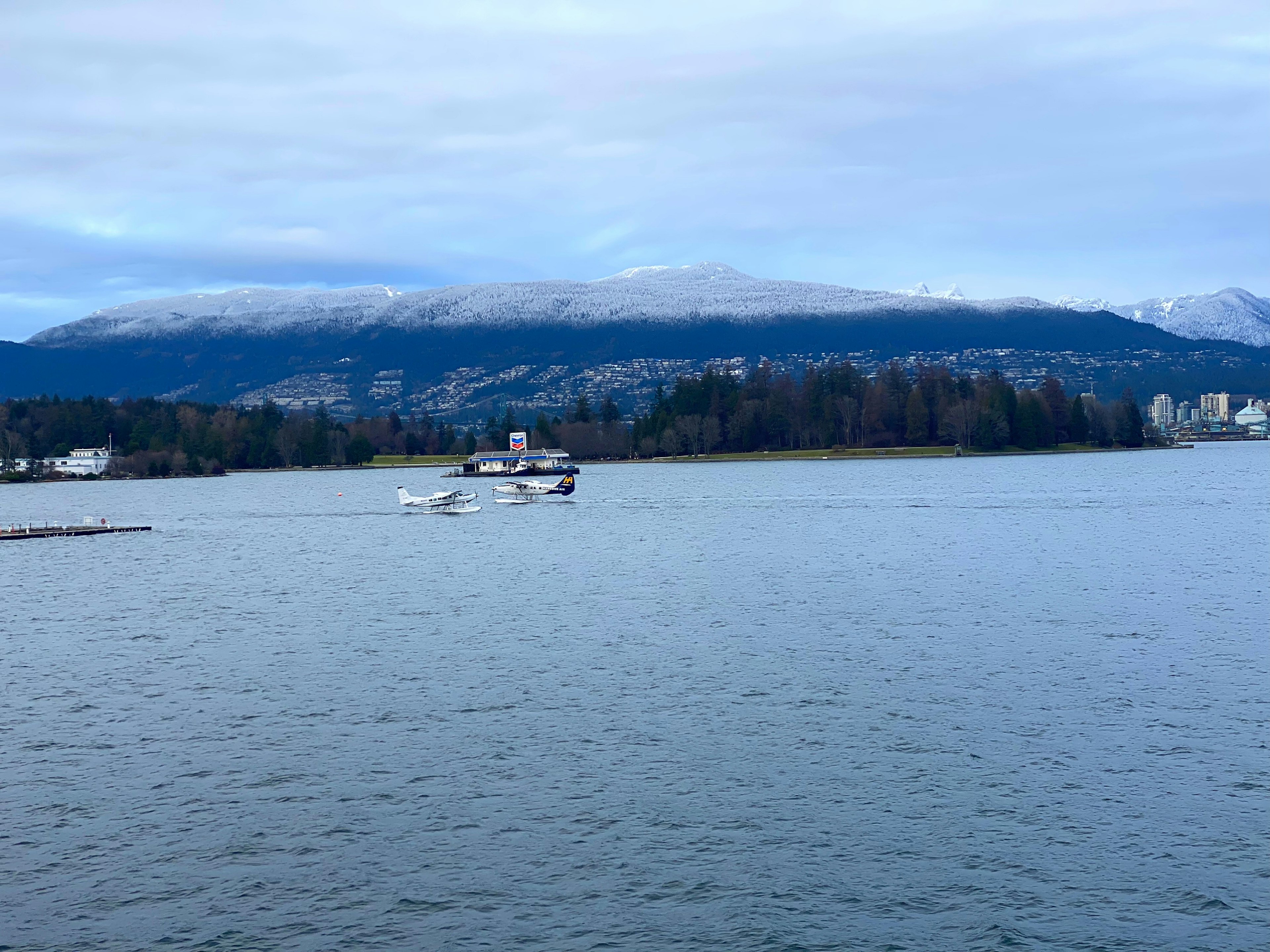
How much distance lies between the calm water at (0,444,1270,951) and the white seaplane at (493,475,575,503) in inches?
2869

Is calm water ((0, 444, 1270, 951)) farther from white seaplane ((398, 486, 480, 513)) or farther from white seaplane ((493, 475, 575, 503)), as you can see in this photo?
white seaplane ((493, 475, 575, 503))

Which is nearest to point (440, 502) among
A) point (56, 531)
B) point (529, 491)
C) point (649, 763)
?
point (529, 491)

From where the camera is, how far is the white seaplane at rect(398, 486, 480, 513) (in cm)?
11594

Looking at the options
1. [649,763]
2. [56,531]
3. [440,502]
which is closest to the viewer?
[649,763]

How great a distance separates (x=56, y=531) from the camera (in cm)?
9481

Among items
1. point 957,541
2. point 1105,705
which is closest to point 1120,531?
point 957,541

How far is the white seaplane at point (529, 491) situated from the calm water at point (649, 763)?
72880 millimetres

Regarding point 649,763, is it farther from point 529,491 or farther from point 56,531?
point 529,491

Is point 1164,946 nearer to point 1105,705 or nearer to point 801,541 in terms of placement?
point 1105,705

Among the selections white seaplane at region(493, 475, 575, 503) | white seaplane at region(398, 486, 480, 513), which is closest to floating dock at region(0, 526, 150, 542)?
white seaplane at region(398, 486, 480, 513)

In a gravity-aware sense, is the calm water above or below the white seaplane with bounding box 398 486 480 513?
below

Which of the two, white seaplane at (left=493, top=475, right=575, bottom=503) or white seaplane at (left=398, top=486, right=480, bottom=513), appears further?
white seaplane at (left=493, top=475, right=575, bottom=503)

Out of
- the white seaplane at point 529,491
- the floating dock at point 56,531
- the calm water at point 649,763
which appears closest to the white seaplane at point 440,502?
the white seaplane at point 529,491

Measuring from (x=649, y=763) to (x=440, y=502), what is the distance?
93058mm
